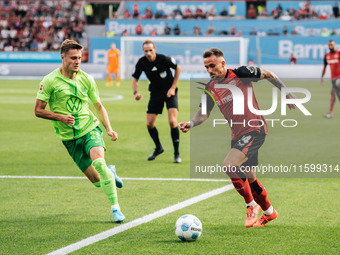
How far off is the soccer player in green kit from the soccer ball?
1.01 metres

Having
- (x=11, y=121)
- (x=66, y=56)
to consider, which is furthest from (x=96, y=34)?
(x=66, y=56)

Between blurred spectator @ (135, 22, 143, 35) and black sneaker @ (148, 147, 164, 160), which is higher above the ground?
blurred spectator @ (135, 22, 143, 35)

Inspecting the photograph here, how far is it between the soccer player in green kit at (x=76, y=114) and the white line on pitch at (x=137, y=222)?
0.27 meters

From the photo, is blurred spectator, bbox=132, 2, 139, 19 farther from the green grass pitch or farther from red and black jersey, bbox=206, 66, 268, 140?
red and black jersey, bbox=206, 66, 268, 140

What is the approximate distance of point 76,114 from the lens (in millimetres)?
7070

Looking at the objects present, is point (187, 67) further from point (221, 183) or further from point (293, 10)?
point (221, 183)

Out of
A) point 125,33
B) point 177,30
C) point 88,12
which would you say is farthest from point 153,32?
point 88,12

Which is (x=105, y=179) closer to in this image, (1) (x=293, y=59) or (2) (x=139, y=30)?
(1) (x=293, y=59)

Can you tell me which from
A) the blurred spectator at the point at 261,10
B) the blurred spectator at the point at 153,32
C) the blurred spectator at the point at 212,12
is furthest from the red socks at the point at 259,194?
the blurred spectator at the point at 212,12

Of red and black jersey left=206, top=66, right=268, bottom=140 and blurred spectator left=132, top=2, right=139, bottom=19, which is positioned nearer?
red and black jersey left=206, top=66, right=268, bottom=140

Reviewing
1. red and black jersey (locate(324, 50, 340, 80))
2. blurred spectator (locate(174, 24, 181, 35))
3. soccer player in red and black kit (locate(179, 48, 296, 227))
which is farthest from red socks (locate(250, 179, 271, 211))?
blurred spectator (locate(174, 24, 181, 35))

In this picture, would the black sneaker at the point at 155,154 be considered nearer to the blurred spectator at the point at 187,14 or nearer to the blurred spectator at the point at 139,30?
the blurred spectator at the point at 139,30

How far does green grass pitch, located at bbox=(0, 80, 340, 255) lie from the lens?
225 inches

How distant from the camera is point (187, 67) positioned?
38406 mm
